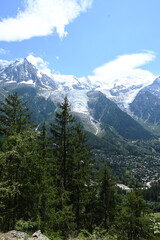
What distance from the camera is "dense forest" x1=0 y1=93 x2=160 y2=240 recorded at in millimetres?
18094

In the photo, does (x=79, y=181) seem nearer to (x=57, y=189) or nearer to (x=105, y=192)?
(x=57, y=189)

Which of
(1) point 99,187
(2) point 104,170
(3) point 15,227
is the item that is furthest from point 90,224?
(3) point 15,227

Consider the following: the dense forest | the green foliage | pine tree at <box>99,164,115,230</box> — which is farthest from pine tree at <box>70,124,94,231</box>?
the green foliage

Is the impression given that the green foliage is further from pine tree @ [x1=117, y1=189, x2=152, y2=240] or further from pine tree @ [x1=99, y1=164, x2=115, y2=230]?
pine tree @ [x1=99, y1=164, x2=115, y2=230]

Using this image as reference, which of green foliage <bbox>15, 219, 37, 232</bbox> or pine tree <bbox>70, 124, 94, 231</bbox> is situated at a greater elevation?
pine tree <bbox>70, 124, 94, 231</bbox>

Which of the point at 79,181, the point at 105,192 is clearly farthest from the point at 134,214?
the point at 105,192

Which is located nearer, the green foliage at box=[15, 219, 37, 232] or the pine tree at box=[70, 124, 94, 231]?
the green foliage at box=[15, 219, 37, 232]

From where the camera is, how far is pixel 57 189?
25594 millimetres

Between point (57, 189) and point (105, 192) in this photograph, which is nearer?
point (57, 189)

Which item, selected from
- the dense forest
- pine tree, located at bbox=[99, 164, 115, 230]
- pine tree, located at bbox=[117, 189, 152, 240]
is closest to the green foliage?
the dense forest

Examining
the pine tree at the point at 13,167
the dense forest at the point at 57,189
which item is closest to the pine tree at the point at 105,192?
the dense forest at the point at 57,189

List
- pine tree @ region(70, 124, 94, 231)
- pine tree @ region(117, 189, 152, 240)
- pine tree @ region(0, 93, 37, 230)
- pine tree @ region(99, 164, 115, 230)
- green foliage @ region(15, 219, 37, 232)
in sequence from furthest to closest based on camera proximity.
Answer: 1. pine tree @ region(99, 164, 115, 230)
2. pine tree @ region(70, 124, 94, 231)
3. pine tree @ region(117, 189, 152, 240)
4. green foliage @ region(15, 219, 37, 232)
5. pine tree @ region(0, 93, 37, 230)

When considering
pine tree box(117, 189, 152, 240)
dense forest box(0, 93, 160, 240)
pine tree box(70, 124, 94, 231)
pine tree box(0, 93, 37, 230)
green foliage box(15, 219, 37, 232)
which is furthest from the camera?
pine tree box(70, 124, 94, 231)

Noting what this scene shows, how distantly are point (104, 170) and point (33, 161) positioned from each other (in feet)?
56.5
